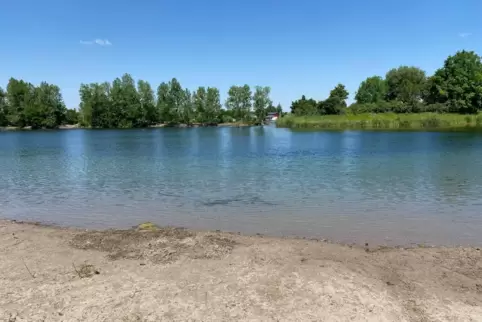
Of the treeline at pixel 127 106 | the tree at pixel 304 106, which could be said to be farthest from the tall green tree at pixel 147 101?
the tree at pixel 304 106

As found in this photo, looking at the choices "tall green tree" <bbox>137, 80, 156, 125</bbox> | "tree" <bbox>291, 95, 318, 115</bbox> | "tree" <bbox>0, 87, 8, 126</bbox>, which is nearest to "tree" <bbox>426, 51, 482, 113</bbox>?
"tree" <bbox>291, 95, 318, 115</bbox>

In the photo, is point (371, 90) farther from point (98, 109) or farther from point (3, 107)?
point (3, 107)

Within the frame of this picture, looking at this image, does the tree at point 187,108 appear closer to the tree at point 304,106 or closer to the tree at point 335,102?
the tree at point 304,106

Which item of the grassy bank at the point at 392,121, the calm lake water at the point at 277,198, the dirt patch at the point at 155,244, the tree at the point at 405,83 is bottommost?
the calm lake water at the point at 277,198

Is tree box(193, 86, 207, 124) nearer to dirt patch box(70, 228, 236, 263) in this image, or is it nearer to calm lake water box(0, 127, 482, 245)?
calm lake water box(0, 127, 482, 245)

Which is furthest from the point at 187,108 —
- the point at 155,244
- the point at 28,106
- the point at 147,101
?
the point at 155,244

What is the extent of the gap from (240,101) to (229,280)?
5866 inches

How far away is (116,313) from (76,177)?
61.6 ft

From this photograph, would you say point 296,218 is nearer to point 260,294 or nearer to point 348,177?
point 260,294

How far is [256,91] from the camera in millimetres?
151750

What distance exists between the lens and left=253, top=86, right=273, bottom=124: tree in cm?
15138

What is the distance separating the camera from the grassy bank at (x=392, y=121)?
75625mm

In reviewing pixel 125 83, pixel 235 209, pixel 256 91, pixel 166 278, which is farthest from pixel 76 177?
pixel 256 91

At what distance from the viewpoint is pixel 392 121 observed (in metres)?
78.2
